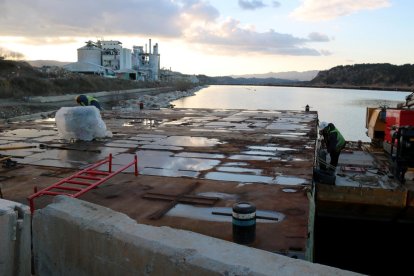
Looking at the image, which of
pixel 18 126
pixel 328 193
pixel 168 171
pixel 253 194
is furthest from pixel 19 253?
pixel 18 126

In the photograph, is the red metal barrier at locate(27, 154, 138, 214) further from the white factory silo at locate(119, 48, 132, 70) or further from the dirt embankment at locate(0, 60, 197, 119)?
the white factory silo at locate(119, 48, 132, 70)

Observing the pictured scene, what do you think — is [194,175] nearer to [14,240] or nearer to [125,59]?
[14,240]

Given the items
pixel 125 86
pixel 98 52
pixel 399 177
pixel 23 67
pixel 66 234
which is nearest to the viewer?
pixel 66 234

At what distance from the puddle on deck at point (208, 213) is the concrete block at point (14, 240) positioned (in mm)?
2089

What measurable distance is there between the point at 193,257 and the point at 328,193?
291 inches

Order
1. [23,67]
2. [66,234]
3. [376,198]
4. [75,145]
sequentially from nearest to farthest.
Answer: [66,234] < [376,198] < [75,145] < [23,67]

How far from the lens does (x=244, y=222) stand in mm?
4898

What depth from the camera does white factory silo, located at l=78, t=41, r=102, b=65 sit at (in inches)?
3880

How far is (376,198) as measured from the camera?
9.77m

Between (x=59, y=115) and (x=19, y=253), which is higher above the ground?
(x=59, y=115)

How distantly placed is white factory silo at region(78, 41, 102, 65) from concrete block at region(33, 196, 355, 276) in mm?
97993

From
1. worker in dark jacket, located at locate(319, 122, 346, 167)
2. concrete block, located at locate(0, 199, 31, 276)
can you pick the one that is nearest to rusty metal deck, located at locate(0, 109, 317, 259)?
worker in dark jacket, located at locate(319, 122, 346, 167)

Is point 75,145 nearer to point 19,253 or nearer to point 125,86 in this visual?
point 19,253

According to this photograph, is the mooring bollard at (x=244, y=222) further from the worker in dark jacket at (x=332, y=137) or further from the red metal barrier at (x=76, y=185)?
the worker in dark jacket at (x=332, y=137)
